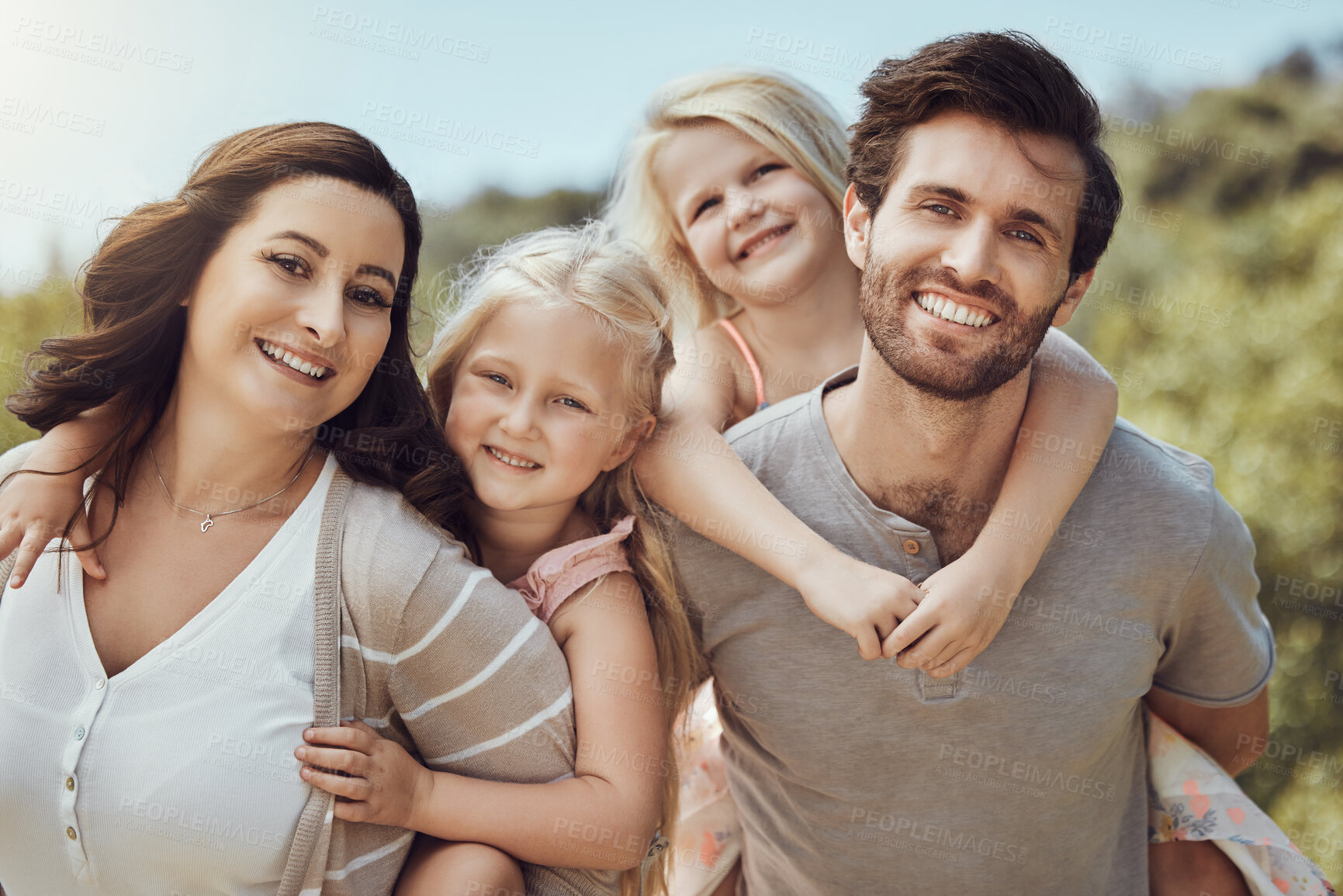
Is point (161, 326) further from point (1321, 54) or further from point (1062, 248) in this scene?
point (1321, 54)

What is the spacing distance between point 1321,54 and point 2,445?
345 inches

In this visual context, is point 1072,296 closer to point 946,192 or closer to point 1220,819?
point 946,192

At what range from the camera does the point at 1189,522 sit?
2.14 meters

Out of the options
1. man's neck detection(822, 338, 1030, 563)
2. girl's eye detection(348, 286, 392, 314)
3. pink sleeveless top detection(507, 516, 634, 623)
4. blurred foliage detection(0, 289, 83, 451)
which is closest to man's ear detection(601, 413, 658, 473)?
pink sleeveless top detection(507, 516, 634, 623)

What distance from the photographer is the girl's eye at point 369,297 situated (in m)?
1.83

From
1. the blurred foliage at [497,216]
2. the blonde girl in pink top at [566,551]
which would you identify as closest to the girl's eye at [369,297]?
the blonde girl in pink top at [566,551]

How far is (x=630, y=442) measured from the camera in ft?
7.09

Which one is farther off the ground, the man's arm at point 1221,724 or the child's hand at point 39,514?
the child's hand at point 39,514

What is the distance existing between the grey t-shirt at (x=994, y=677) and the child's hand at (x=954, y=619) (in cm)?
22

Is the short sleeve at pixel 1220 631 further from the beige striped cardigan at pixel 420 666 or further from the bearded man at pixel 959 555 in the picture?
the beige striped cardigan at pixel 420 666

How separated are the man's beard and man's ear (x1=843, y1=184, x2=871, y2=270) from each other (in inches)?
5.8

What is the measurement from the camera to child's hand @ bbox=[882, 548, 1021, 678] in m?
1.81

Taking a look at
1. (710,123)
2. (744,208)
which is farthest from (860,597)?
(710,123)

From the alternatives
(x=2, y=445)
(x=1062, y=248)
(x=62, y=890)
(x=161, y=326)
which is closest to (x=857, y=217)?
(x=1062, y=248)
